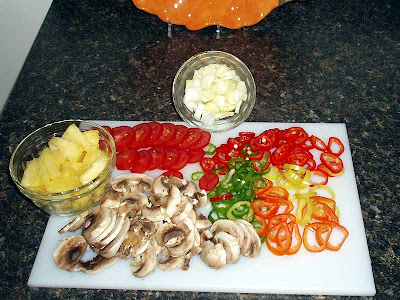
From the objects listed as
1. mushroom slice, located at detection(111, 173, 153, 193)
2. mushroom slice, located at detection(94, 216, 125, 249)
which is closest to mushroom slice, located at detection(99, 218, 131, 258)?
mushroom slice, located at detection(94, 216, 125, 249)

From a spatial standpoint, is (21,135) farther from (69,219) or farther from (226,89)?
(226,89)

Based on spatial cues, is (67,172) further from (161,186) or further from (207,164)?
(207,164)

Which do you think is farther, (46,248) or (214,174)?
(214,174)

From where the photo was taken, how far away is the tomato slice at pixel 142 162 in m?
2.28

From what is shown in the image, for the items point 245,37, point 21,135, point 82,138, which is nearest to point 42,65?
point 21,135

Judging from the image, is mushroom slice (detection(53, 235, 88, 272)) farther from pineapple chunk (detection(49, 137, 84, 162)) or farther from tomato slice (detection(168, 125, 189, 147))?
tomato slice (detection(168, 125, 189, 147))

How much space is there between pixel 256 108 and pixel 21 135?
4.11 ft

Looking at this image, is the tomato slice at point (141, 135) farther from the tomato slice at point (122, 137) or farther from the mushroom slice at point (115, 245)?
the mushroom slice at point (115, 245)

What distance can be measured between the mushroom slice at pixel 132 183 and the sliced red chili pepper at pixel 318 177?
0.76 m

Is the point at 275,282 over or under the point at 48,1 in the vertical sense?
under

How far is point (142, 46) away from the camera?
2.94m

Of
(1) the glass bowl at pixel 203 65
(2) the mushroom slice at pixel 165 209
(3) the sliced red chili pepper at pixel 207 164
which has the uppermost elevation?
(1) the glass bowl at pixel 203 65

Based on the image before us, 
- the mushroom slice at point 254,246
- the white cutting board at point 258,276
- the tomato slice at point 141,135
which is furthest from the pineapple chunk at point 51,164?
the mushroom slice at point 254,246

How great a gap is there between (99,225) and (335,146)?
3.98ft
